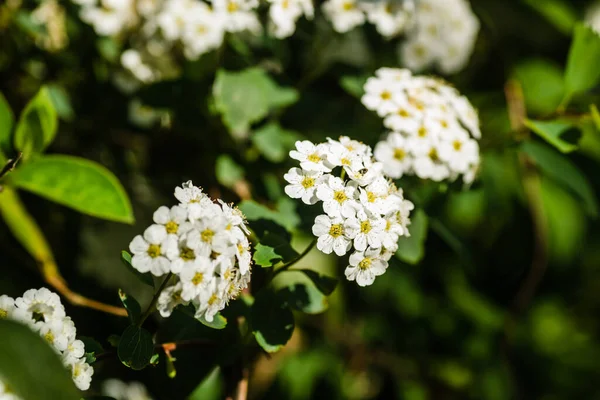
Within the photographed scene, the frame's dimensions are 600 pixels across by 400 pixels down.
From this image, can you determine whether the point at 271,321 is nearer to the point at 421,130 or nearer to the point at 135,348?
the point at 135,348

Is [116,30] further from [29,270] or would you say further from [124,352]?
[124,352]

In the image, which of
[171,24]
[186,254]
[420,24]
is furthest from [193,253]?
[420,24]

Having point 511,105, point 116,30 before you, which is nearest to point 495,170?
point 511,105

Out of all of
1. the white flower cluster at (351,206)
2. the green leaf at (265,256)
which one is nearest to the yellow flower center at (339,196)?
the white flower cluster at (351,206)

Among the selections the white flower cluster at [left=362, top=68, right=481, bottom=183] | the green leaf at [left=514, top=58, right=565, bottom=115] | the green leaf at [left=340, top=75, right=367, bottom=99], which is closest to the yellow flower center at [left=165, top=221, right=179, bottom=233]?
the white flower cluster at [left=362, top=68, right=481, bottom=183]

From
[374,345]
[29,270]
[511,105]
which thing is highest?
[511,105]

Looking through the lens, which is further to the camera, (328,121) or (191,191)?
(328,121)

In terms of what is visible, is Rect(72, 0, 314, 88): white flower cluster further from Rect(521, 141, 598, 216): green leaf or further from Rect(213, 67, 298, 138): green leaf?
Rect(521, 141, 598, 216): green leaf
